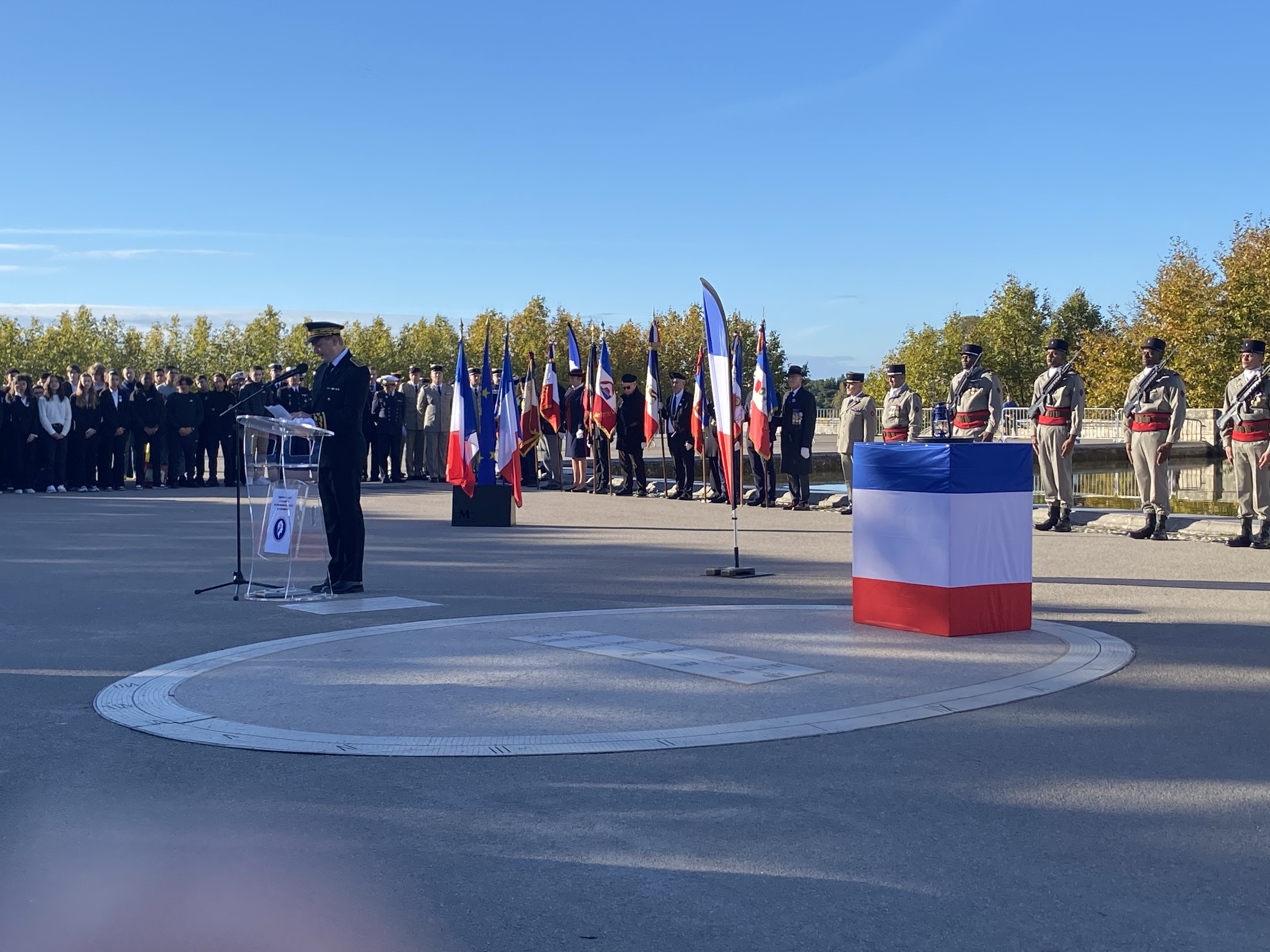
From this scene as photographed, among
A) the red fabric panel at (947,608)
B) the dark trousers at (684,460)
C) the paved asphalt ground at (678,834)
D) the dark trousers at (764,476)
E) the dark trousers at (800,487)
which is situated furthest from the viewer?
the dark trousers at (684,460)

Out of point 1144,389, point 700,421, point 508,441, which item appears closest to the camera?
point 1144,389

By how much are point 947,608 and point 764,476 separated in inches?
517

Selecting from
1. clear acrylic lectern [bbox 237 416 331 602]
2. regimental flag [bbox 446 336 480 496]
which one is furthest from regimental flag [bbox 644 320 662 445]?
clear acrylic lectern [bbox 237 416 331 602]

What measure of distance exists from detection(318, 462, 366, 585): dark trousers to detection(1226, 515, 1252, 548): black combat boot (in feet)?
30.0

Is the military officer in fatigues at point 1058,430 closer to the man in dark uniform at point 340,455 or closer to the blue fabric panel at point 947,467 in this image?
the blue fabric panel at point 947,467

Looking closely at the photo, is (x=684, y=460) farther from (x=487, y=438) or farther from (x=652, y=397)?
(x=487, y=438)

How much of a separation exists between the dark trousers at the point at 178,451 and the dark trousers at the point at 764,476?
425 inches

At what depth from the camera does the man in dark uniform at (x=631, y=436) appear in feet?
80.5

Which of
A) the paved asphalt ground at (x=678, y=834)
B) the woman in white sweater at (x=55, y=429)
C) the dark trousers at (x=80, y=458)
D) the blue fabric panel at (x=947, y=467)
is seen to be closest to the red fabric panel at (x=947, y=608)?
the blue fabric panel at (x=947, y=467)

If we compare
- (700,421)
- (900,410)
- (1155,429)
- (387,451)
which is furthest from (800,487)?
(387,451)

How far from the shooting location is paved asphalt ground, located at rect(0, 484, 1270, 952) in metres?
3.70

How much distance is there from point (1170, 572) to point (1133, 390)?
4585mm

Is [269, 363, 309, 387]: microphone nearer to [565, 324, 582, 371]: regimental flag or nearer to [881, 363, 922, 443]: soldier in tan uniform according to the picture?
[881, 363, 922, 443]: soldier in tan uniform

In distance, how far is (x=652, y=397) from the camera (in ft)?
78.9
